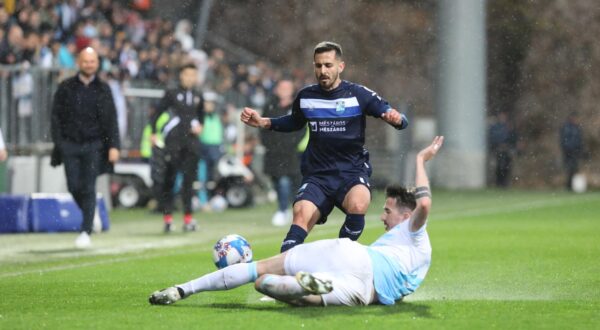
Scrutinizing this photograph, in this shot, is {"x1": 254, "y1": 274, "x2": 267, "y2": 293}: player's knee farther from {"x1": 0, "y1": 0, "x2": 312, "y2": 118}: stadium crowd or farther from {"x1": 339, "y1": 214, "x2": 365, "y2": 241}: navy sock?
{"x1": 0, "y1": 0, "x2": 312, "y2": 118}: stadium crowd

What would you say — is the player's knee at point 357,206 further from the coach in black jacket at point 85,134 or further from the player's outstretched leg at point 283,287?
the coach in black jacket at point 85,134

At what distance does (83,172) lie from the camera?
51.4 ft

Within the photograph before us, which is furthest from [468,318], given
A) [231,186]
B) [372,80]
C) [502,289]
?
[372,80]

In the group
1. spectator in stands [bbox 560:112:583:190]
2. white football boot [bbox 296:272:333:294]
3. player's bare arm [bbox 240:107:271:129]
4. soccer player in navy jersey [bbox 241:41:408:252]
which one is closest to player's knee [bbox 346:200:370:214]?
soccer player in navy jersey [bbox 241:41:408:252]

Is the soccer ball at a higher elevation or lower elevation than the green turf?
higher

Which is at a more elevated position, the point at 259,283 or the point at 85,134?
the point at 85,134

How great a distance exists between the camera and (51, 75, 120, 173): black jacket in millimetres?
15688

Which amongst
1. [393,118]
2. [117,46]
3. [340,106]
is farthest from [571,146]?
[393,118]

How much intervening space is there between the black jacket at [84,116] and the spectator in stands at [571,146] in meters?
20.6

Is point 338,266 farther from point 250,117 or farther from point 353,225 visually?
point 250,117

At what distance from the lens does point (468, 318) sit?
9.07m

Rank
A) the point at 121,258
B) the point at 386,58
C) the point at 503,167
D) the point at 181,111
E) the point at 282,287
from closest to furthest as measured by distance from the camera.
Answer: the point at 282,287 → the point at 121,258 → the point at 181,111 → the point at 503,167 → the point at 386,58

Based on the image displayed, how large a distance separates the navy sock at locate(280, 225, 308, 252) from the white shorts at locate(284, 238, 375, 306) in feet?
2.87

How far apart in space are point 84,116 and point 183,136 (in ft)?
10.4
